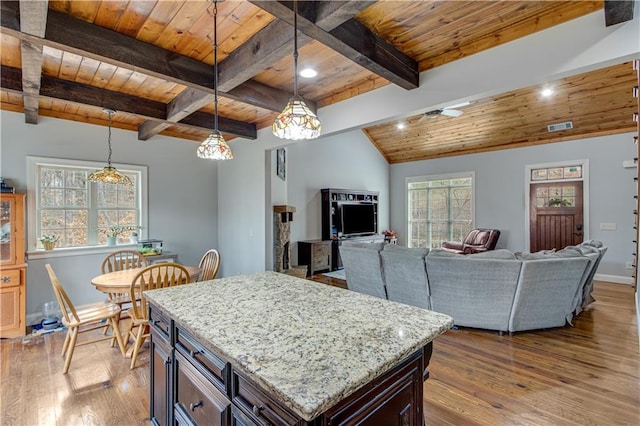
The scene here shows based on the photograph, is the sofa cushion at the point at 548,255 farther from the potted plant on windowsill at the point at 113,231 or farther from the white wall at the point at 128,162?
the potted plant on windowsill at the point at 113,231

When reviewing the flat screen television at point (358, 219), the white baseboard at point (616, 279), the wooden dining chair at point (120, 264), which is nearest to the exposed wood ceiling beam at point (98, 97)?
the wooden dining chair at point (120, 264)

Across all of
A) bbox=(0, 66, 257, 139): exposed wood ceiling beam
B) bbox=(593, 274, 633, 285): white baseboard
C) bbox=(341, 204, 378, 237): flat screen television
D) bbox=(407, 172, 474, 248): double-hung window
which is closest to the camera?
bbox=(0, 66, 257, 139): exposed wood ceiling beam

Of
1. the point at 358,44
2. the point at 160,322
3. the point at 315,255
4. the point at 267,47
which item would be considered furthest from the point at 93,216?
the point at 358,44

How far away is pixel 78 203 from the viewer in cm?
455

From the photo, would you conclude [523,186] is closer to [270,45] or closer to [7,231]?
[270,45]

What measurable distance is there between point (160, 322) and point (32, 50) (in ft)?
7.49

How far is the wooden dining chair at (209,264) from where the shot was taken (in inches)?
143

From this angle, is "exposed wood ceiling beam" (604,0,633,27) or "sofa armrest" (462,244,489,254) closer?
"exposed wood ceiling beam" (604,0,633,27)

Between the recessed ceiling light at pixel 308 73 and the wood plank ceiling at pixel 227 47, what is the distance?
0.08 metres

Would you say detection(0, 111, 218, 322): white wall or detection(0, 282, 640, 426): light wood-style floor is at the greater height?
detection(0, 111, 218, 322): white wall

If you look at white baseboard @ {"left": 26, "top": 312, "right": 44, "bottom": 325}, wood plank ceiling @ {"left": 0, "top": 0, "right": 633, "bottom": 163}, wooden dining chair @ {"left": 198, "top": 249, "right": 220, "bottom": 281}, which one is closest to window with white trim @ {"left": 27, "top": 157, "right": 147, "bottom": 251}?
wood plank ceiling @ {"left": 0, "top": 0, "right": 633, "bottom": 163}

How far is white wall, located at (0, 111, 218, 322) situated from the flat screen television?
3.03m

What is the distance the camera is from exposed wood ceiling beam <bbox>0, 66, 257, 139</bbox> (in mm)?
2973

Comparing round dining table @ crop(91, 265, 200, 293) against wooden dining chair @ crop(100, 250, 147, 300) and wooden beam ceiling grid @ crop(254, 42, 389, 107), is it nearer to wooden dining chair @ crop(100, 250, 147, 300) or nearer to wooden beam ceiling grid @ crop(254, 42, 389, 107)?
wooden dining chair @ crop(100, 250, 147, 300)
